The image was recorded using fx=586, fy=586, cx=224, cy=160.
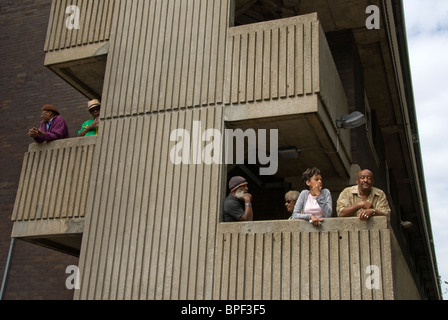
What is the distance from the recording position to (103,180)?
9031mm

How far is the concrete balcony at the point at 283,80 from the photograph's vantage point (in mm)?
8391

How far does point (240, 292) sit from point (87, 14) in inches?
228

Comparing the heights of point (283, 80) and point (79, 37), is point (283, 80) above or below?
below

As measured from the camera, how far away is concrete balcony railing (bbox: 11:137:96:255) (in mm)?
9109

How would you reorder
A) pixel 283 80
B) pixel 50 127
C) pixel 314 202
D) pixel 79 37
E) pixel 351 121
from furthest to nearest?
1. pixel 79 37
2. pixel 50 127
3. pixel 351 121
4. pixel 283 80
5. pixel 314 202

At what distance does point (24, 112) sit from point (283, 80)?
31.5 feet

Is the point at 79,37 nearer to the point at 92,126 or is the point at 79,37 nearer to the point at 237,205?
the point at 92,126

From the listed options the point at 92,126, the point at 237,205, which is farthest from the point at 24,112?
the point at 237,205

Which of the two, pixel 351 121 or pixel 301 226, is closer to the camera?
pixel 301 226

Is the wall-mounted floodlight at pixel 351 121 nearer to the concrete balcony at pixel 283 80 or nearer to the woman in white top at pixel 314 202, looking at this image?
the concrete balcony at pixel 283 80

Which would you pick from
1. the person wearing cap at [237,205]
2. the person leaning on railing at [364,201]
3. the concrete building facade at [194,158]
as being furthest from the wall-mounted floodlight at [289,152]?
the person leaning on railing at [364,201]

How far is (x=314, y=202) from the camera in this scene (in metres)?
7.75

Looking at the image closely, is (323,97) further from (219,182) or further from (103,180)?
(103,180)

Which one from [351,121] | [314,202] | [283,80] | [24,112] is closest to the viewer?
[314,202]
